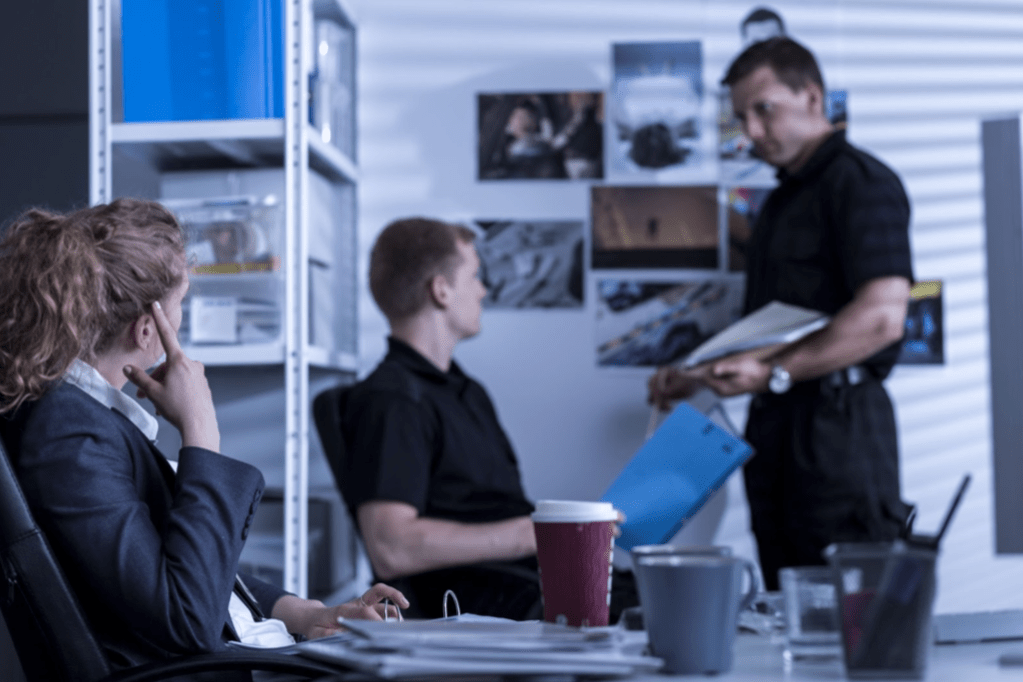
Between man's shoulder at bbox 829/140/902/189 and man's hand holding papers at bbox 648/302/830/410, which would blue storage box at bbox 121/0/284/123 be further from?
man's shoulder at bbox 829/140/902/189

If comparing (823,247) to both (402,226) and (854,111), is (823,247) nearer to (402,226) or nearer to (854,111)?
(854,111)

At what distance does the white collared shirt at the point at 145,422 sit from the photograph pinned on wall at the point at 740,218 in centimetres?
161

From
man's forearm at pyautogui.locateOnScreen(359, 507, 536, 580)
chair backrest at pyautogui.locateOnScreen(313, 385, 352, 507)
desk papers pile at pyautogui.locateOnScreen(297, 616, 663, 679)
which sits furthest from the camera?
chair backrest at pyautogui.locateOnScreen(313, 385, 352, 507)

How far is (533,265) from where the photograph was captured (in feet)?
8.41

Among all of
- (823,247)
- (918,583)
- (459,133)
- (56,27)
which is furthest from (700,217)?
(918,583)

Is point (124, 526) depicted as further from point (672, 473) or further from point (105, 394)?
point (672, 473)

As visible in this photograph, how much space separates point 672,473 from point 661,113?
3.51 feet

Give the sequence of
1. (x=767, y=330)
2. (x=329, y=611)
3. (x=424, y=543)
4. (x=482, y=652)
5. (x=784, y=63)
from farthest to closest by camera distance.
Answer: (x=784, y=63), (x=767, y=330), (x=424, y=543), (x=329, y=611), (x=482, y=652)

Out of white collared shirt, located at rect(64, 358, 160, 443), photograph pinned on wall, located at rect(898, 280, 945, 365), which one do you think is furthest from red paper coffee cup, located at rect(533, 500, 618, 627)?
photograph pinned on wall, located at rect(898, 280, 945, 365)

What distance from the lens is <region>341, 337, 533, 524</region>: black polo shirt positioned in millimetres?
1888

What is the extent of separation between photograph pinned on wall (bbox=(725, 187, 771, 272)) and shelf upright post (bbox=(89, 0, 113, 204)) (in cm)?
146

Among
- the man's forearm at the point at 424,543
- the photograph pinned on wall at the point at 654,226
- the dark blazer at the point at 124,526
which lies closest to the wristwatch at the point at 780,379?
the photograph pinned on wall at the point at 654,226

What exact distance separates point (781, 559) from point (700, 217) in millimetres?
878

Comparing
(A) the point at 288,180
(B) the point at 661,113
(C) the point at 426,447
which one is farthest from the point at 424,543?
(B) the point at 661,113
